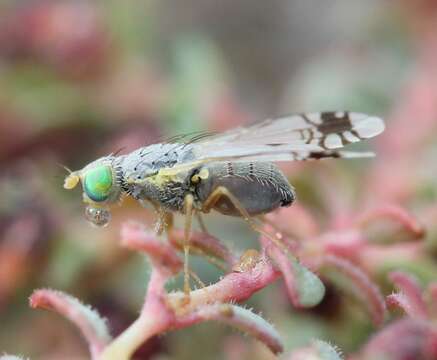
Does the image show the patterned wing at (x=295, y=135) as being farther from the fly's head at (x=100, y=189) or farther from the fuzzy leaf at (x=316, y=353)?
the fuzzy leaf at (x=316, y=353)

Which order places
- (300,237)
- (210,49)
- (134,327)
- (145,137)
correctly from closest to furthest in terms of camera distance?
(134,327)
(300,237)
(145,137)
(210,49)

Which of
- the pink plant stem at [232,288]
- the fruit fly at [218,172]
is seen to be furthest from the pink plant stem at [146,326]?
the fruit fly at [218,172]

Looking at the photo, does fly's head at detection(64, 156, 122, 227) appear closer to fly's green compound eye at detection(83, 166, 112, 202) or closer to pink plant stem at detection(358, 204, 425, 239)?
fly's green compound eye at detection(83, 166, 112, 202)

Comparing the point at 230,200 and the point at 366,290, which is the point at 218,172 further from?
the point at 366,290

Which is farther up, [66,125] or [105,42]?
[105,42]

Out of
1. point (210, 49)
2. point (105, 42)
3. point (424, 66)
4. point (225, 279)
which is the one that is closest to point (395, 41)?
point (424, 66)

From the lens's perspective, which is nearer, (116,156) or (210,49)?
(116,156)

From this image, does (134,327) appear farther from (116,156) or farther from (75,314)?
(116,156)
